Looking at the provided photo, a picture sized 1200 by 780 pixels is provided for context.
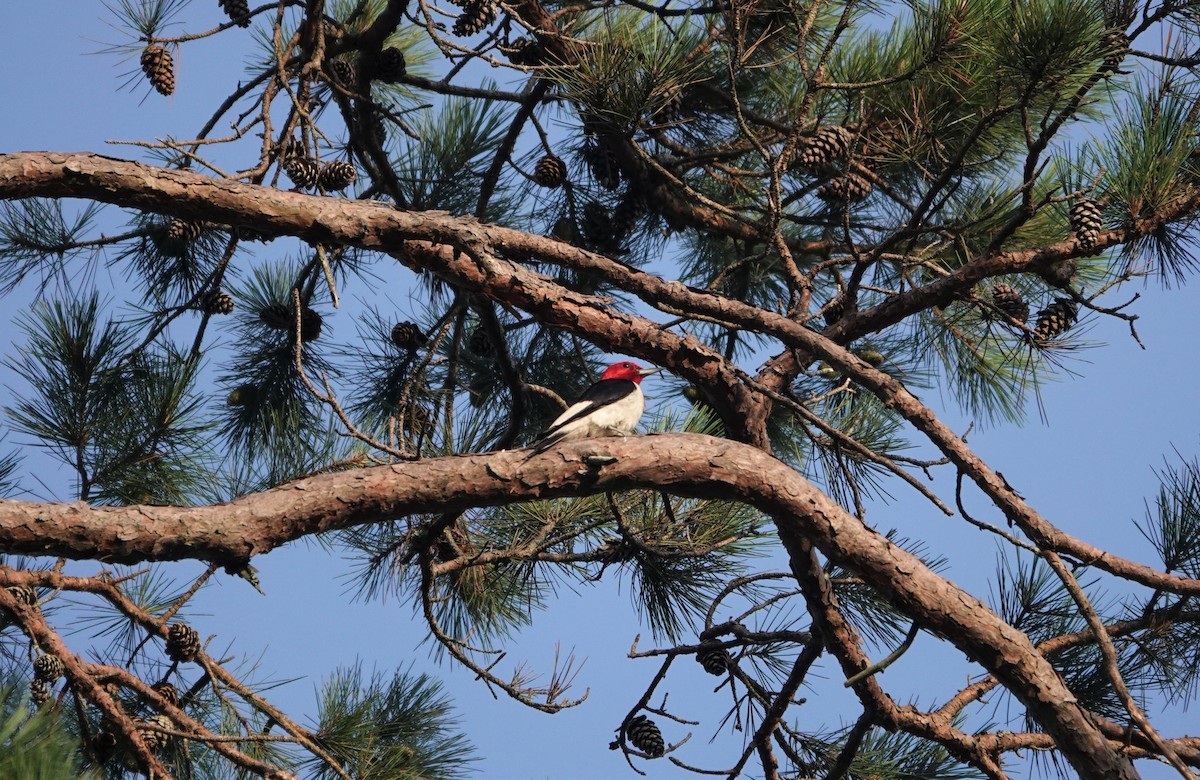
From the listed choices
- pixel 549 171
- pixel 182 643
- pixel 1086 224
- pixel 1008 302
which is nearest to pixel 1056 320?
pixel 1008 302

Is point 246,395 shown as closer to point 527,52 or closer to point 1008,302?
point 527,52

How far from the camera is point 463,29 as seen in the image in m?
2.63

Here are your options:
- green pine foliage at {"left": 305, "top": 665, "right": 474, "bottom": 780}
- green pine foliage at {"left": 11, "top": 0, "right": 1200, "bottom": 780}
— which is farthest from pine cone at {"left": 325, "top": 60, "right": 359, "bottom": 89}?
green pine foliage at {"left": 305, "top": 665, "right": 474, "bottom": 780}

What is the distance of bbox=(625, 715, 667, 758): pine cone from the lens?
2.25m

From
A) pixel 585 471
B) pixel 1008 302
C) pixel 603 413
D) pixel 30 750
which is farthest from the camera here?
pixel 1008 302

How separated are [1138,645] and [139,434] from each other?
215 centimetres

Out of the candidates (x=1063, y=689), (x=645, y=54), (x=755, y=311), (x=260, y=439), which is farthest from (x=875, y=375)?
(x=260, y=439)

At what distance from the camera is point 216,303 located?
2.66 metres

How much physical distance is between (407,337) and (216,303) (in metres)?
0.53

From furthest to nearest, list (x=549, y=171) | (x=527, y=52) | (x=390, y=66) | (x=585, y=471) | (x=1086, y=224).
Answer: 1. (x=549, y=171)
2. (x=390, y=66)
3. (x=527, y=52)
4. (x=1086, y=224)
5. (x=585, y=471)

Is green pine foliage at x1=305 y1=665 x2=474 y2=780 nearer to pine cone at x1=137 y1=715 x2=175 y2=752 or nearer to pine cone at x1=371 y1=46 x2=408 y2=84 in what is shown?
pine cone at x1=137 y1=715 x2=175 y2=752

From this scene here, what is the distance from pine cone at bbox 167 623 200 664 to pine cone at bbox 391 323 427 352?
97 centimetres

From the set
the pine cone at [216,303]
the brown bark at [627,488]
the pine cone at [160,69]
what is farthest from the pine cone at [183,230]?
the brown bark at [627,488]

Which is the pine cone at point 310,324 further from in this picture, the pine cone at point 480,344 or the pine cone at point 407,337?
the pine cone at point 480,344
